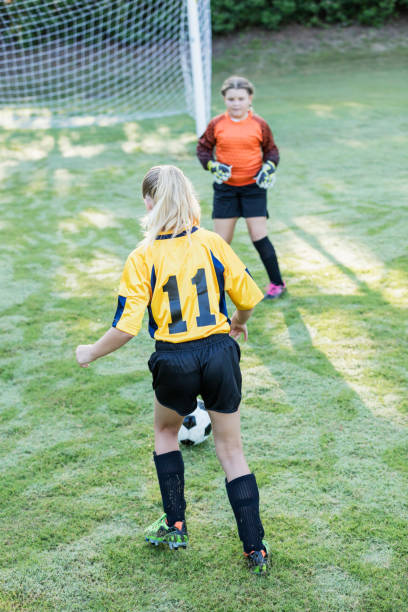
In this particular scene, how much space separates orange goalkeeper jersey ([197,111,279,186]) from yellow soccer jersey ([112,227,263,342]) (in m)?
2.38

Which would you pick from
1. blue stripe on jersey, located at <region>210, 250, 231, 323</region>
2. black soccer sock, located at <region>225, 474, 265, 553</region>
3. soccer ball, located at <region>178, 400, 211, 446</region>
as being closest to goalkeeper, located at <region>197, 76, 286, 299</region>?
soccer ball, located at <region>178, 400, 211, 446</region>

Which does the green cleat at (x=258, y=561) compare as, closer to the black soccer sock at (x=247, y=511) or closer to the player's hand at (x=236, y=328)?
the black soccer sock at (x=247, y=511)

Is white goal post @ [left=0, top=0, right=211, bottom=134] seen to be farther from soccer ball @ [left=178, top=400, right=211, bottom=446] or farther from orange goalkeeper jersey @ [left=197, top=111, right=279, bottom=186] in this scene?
soccer ball @ [left=178, top=400, right=211, bottom=446]

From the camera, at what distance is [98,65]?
57.4 feet

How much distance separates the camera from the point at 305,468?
2959 millimetres

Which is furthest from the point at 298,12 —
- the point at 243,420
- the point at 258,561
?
the point at 258,561

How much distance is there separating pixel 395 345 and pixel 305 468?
1.44 m

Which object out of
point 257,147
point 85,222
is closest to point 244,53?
point 85,222

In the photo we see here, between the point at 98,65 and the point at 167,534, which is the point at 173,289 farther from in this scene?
the point at 98,65

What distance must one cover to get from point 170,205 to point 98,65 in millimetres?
16801

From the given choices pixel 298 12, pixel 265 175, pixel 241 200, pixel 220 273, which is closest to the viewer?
pixel 220 273

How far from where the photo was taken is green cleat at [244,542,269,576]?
7.67ft

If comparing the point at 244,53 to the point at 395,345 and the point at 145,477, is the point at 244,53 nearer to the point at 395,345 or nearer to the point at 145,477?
the point at 395,345

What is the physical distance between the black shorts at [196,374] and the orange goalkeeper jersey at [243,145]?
2514 mm
